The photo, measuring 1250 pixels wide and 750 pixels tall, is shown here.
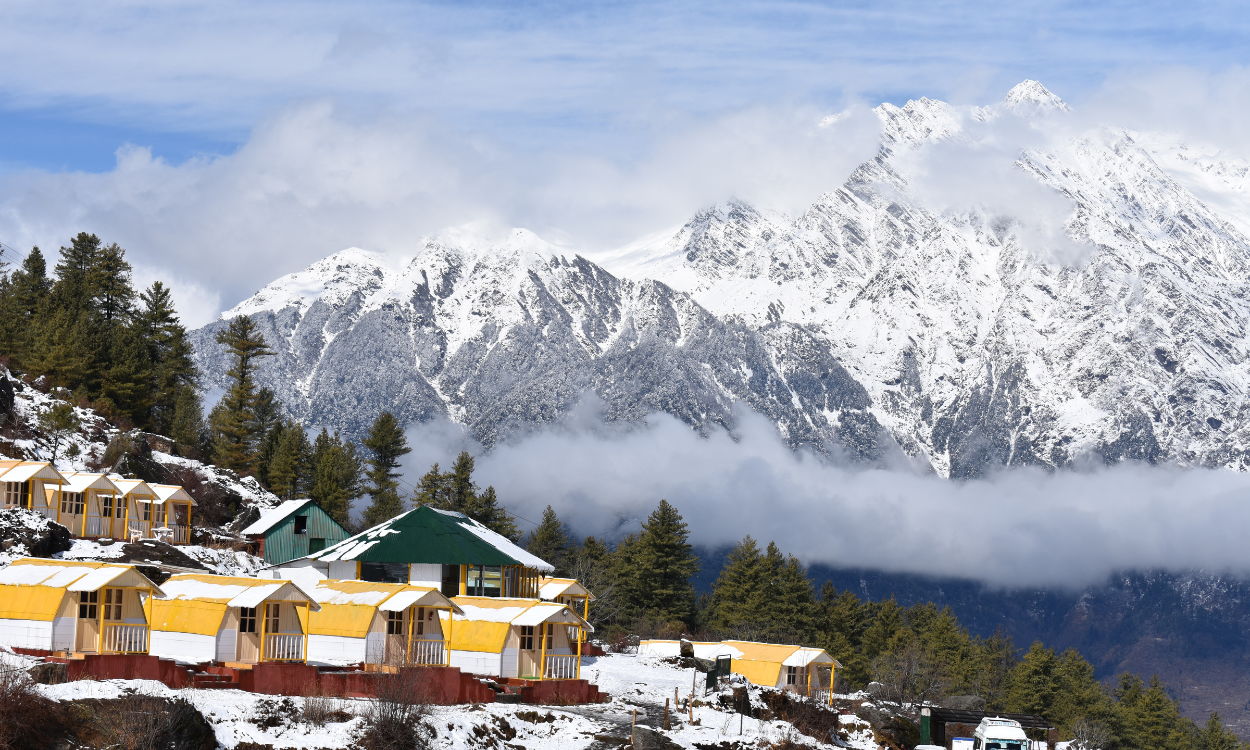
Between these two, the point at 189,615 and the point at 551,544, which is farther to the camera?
the point at 551,544

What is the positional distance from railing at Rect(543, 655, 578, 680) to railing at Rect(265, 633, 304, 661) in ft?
35.8

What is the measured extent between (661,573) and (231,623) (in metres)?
72.8

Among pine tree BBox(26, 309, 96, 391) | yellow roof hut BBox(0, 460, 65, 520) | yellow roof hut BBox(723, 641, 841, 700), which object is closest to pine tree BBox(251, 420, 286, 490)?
pine tree BBox(26, 309, 96, 391)

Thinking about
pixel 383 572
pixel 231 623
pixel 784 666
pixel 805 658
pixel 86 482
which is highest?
pixel 86 482

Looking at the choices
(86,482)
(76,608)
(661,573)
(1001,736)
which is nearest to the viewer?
(76,608)

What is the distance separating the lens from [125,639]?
46.8 meters

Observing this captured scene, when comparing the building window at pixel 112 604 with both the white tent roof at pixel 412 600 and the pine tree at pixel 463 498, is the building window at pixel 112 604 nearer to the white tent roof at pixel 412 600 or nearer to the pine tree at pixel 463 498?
the white tent roof at pixel 412 600

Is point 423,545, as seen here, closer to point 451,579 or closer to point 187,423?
point 451,579

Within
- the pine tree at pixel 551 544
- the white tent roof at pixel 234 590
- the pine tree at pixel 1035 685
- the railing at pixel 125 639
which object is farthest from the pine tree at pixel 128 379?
the pine tree at pixel 1035 685

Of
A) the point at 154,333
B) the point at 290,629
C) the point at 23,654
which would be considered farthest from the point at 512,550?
the point at 154,333

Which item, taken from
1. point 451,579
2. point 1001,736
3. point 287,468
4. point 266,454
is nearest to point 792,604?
point 287,468

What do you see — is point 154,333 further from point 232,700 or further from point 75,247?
point 232,700

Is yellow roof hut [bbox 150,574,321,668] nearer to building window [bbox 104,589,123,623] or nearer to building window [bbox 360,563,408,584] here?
building window [bbox 104,589,123,623]

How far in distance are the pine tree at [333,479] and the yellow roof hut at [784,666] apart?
42218 millimetres
